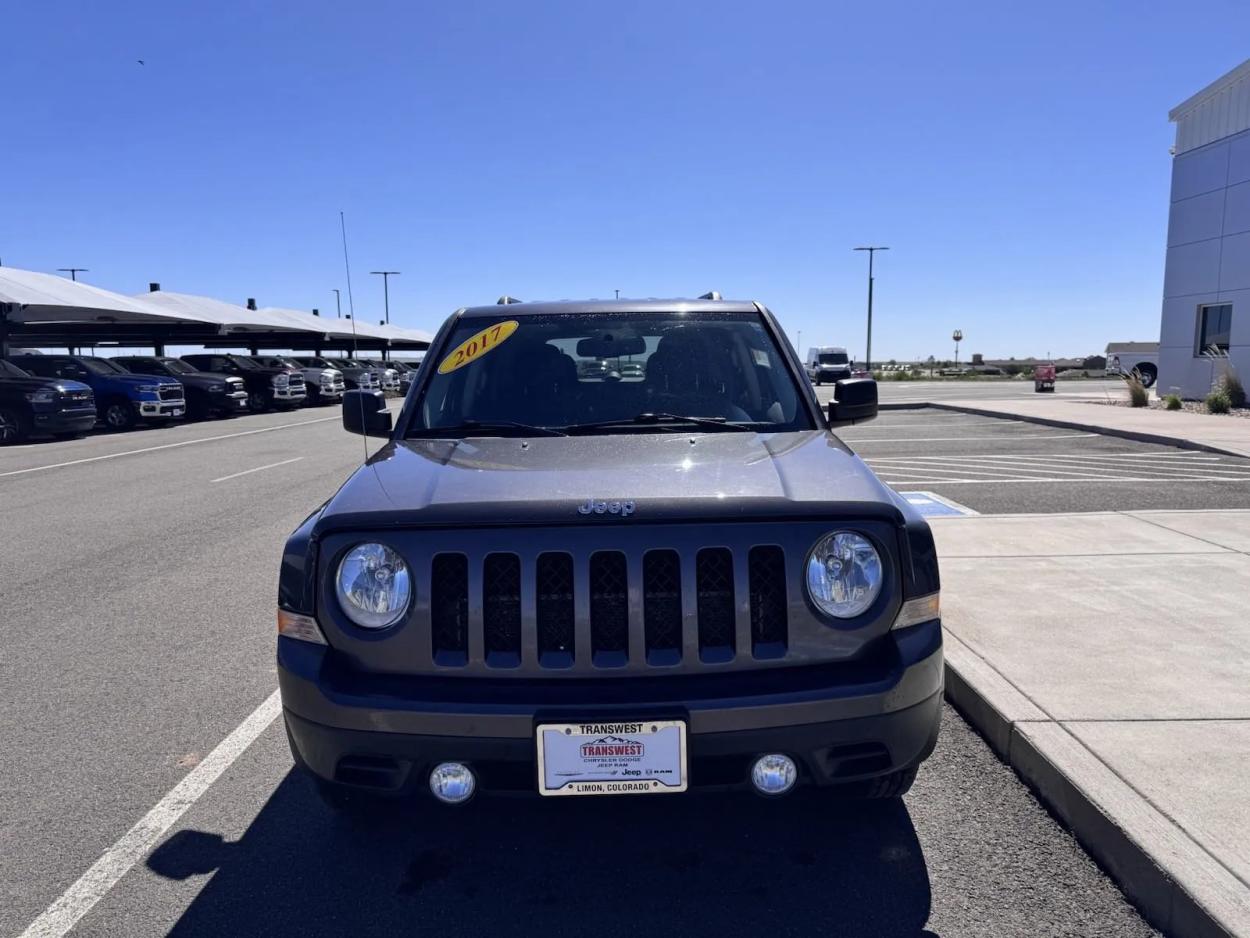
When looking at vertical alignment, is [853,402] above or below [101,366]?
below

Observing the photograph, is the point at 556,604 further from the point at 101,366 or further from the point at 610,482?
the point at 101,366

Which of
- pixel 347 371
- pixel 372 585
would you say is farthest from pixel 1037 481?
pixel 347 371

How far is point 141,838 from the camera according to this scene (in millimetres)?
2994

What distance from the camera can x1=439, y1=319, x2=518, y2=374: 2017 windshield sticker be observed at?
3955mm

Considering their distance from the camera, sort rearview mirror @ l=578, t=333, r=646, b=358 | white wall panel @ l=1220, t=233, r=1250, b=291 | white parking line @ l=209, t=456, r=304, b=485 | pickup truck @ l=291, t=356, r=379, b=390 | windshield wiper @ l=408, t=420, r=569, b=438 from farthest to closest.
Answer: pickup truck @ l=291, t=356, r=379, b=390 → white wall panel @ l=1220, t=233, r=1250, b=291 → white parking line @ l=209, t=456, r=304, b=485 → rearview mirror @ l=578, t=333, r=646, b=358 → windshield wiper @ l=408, t=420, r=569, b=438

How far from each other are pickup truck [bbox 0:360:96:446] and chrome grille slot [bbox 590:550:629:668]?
63.8 feet

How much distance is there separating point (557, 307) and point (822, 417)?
1348 millimetres

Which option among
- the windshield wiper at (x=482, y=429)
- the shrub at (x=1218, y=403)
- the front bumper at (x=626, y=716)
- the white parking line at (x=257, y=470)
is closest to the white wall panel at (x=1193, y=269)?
the shrub at (x=1218, y=403)

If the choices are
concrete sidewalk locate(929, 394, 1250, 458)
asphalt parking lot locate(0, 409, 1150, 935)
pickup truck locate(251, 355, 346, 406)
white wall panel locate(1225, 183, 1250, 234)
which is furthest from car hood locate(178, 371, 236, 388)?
white wall panel locate(1225, 183, 1250, 234)

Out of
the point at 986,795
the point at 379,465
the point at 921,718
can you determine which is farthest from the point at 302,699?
the point at 986,795

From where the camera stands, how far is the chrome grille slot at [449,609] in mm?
2463

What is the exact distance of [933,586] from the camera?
8.55ft

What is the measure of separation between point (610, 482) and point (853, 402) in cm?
193

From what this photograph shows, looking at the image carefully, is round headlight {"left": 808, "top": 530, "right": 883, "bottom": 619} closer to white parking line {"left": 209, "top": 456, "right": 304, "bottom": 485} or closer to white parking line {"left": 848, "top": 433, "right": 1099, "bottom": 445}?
white parking line {"left": 209, "top": 456, "right": 304, "bottom": 485}
